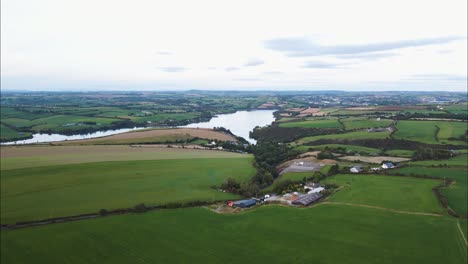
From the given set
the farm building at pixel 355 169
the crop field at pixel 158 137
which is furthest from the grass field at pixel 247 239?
the crop field at pixel 158 137

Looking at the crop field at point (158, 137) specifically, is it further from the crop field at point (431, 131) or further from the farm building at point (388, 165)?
the crop field at point (431, 131)

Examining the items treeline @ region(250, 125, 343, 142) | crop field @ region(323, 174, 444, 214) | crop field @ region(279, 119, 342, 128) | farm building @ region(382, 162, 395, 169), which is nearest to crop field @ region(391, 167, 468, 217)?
crop field @ region(323, 174, 444, 214)

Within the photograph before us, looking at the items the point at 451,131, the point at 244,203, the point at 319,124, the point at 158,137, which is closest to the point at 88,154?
the point at 158,137

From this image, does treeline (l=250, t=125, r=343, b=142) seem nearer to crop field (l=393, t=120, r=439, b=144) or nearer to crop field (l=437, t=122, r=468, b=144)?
crop field (l=393, t=120, r=439, b=144)

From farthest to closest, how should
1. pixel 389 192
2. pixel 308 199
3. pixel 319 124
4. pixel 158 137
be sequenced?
pixel 319 124, pixel 158 137, pixel 389 192, pixel 308 199

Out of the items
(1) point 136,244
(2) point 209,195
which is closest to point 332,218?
(2) point 209,195

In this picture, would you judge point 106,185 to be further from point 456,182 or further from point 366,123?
point 366,123
